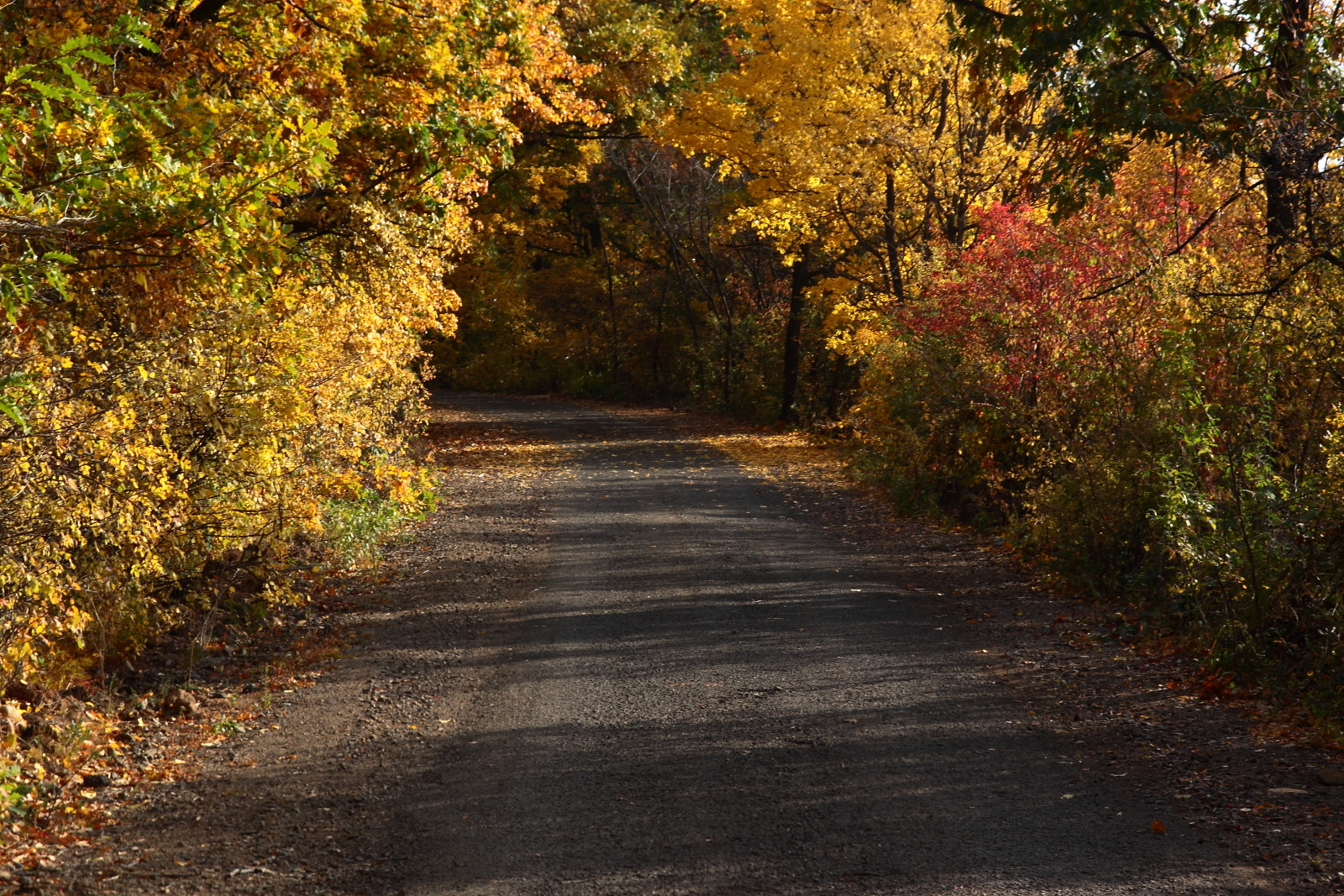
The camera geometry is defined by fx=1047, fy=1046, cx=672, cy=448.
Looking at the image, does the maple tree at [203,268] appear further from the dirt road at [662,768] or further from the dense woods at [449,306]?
the dirt road at [662,768]

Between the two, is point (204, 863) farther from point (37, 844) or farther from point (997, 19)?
point (997, 19)

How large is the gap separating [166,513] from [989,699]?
5.66 metres

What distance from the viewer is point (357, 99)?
940cm

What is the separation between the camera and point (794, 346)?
84.2 ft

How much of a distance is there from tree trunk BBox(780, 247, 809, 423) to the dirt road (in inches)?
616

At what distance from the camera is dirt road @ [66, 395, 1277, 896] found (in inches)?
181

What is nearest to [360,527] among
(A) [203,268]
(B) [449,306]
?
(B) [449,306]

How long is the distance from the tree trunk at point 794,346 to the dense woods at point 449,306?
365 inches

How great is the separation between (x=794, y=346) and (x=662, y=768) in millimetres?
20618

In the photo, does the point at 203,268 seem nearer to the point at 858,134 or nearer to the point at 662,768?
the point at 662,768

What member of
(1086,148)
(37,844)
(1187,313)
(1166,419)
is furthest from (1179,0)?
(37,844)

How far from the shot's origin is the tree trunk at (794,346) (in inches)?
1003

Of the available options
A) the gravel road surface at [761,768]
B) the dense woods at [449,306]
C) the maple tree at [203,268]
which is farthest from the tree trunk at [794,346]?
the gravel road surface at [761,768]

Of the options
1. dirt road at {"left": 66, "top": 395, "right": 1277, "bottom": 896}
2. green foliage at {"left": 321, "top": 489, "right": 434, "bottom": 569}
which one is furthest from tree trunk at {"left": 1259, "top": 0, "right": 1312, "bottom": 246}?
green foliage at {"left": 321, "top": 489, "right": 434, "bottom": 569}
